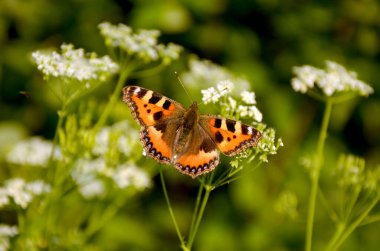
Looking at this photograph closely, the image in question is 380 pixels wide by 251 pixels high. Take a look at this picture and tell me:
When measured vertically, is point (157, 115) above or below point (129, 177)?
above

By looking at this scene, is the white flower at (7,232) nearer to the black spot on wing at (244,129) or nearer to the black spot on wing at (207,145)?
the black spot on wing at (207,145)

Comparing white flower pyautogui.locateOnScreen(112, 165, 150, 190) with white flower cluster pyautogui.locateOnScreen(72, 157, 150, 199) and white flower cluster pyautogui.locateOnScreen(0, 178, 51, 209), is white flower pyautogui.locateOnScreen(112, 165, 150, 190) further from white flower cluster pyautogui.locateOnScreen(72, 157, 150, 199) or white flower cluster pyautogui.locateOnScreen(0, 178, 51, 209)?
white flower cluster pyautogui.locateOnScreen(0, 178, 51, 209)

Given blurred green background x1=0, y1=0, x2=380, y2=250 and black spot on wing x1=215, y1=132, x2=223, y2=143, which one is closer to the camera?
black spot on wing x1=215, y1=132, x2=223, y2=143

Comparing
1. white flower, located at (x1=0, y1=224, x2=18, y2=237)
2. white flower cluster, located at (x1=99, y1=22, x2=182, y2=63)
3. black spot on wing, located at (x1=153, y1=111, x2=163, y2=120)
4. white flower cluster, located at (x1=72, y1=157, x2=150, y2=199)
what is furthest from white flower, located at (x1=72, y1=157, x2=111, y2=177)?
white flower cluster, located at (x1=99, y1=22, x2=182, y2=63)

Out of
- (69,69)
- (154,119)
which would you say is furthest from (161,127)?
(69,69)

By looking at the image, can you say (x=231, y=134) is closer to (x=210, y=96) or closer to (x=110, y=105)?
(x=210, y=96)

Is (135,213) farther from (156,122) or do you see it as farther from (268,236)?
(156,122)

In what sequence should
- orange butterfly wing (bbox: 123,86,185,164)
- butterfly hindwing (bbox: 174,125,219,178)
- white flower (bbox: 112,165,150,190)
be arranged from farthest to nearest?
white flower (bbox: 112,165,150,190), orange butterfly wing (bbox: 123,86,185,164), butterfly hindwing (bbox: 174,125,219,178)

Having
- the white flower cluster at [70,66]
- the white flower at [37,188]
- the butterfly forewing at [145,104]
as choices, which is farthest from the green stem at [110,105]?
the white flower at [37,188]
